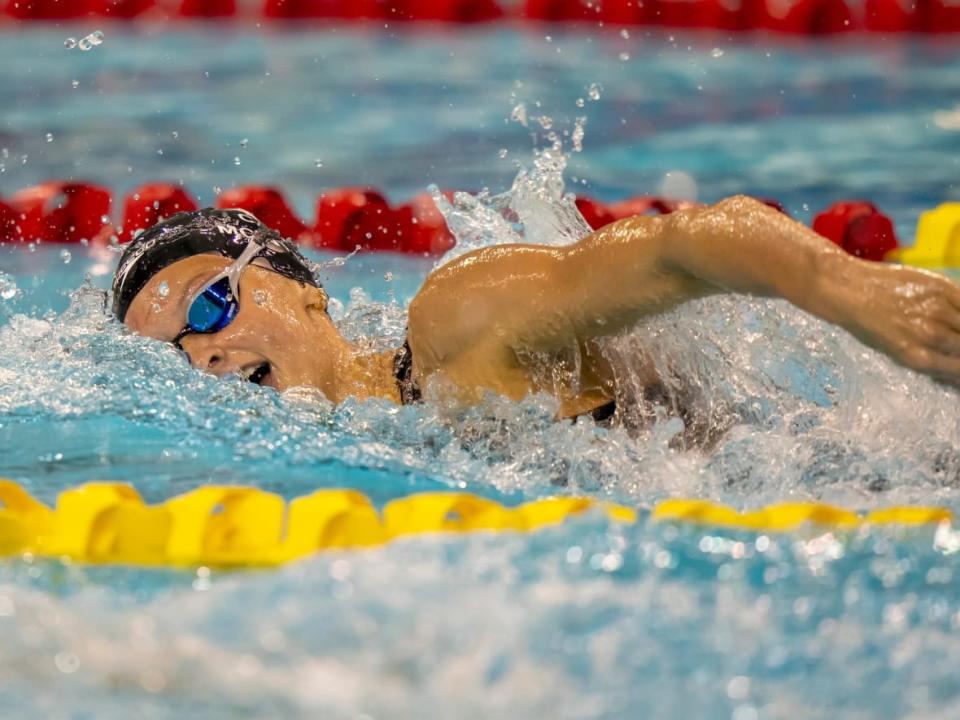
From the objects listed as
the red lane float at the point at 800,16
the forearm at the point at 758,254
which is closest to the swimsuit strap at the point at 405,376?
the forearm at the point at 758,254

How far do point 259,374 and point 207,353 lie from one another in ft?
0.29

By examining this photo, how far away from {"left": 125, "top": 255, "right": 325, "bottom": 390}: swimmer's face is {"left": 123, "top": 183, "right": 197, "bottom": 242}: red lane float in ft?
6.01

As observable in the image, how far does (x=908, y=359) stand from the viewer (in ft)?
4.61

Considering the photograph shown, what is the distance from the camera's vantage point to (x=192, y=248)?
2.16m

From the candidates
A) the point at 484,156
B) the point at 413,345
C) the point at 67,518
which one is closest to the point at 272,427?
the point at 413,345

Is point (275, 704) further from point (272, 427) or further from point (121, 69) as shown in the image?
point (121, 69)

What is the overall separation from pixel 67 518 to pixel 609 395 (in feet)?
2.69

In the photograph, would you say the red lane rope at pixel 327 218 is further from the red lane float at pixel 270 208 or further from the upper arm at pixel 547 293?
the upper arm at pixel 547 293

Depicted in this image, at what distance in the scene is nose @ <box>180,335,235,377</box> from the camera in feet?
6.79

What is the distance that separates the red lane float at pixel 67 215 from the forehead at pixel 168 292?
200 centimetres

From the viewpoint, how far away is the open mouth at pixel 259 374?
6.84ft

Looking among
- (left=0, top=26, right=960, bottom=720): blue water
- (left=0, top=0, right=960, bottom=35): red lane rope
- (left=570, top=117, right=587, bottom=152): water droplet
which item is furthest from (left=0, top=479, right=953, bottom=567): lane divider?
(left=0, top=0, right=960, bottom=35): red lane rope

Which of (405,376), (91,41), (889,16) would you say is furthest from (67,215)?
(889,16)

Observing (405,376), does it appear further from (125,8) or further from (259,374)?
(125,8)
